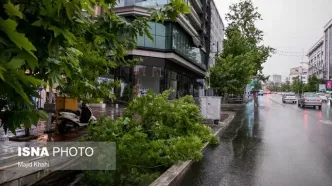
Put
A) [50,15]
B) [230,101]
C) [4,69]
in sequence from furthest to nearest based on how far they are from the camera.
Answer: [230,101]
[50,15]
[4,69]

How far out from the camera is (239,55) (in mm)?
35406

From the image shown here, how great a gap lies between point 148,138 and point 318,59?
137077 millimetres

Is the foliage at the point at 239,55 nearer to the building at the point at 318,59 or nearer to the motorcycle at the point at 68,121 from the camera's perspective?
the motorcycle at the point at 68,121

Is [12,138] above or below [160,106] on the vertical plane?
below

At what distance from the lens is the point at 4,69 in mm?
1828

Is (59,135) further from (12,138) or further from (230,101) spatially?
(230,101)

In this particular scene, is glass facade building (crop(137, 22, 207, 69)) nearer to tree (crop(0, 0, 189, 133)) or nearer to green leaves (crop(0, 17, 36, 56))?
tree (crop(0, 0, 189, 133))

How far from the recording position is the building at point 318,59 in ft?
372

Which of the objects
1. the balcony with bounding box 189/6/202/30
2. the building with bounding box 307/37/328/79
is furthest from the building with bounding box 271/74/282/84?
the balcony with bounding box 189/6/202/30

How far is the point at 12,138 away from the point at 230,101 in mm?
36328

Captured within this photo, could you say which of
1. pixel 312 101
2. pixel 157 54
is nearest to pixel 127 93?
pixel 157 54

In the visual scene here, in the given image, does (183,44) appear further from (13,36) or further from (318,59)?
(318,59)

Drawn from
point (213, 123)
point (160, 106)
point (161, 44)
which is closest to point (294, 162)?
point (160, 106)

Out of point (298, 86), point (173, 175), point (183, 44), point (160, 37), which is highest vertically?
point (183, 44)
